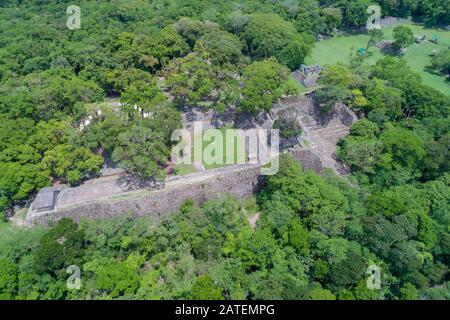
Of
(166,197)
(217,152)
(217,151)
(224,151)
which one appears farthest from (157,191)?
(224,151)

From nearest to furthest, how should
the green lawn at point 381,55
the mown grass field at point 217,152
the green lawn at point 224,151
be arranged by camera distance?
the mown grass field at point 217,152
the green lawn at point 224,151
the green lawn at point 381,55

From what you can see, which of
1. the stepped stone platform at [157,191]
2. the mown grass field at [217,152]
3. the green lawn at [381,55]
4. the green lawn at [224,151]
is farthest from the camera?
the green lawn at [381,55]

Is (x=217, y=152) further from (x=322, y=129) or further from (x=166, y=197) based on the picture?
(x=322, y=129)

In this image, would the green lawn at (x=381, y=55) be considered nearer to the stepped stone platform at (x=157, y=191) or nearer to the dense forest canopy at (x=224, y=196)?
the dense forest canopy at (x=224, y=196)

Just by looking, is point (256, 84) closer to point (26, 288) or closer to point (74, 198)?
point (74, 198)

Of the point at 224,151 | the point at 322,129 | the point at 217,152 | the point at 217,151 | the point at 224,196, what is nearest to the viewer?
the point at 224,196

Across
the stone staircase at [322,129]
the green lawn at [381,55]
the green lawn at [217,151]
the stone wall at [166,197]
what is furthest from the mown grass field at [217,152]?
the green lawn at [381,55]

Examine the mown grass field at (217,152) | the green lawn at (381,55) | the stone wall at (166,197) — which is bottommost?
the stone wall at (166,197)
